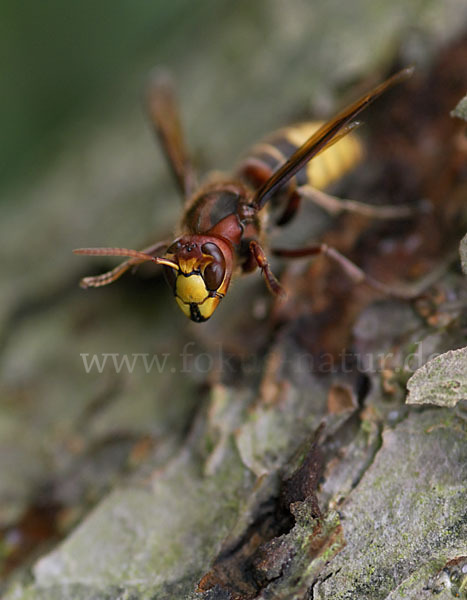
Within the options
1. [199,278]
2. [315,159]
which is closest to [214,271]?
[199,278]

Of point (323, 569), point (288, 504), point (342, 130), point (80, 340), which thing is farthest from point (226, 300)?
point (323, 569)

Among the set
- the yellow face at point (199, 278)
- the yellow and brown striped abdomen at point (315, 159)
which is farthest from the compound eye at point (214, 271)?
the yellow and brown striped abdomen at point (315, 159)

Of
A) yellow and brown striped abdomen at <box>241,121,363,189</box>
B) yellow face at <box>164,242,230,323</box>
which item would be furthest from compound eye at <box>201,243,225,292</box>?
yellow and brown striped abdomen at <box>241,121,363,189</box>

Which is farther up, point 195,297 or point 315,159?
point 315,159

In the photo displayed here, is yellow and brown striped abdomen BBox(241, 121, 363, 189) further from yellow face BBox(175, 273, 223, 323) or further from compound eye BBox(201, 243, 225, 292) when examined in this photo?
yellow face BBox(175, 273, 223, 323)

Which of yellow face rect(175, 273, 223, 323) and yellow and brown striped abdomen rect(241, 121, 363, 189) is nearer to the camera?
yellow face rect(175, 273, 223, 323)

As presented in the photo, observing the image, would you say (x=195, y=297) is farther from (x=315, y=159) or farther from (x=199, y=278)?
(x=315, y=159)

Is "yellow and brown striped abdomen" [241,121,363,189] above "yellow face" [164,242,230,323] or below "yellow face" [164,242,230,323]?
above
